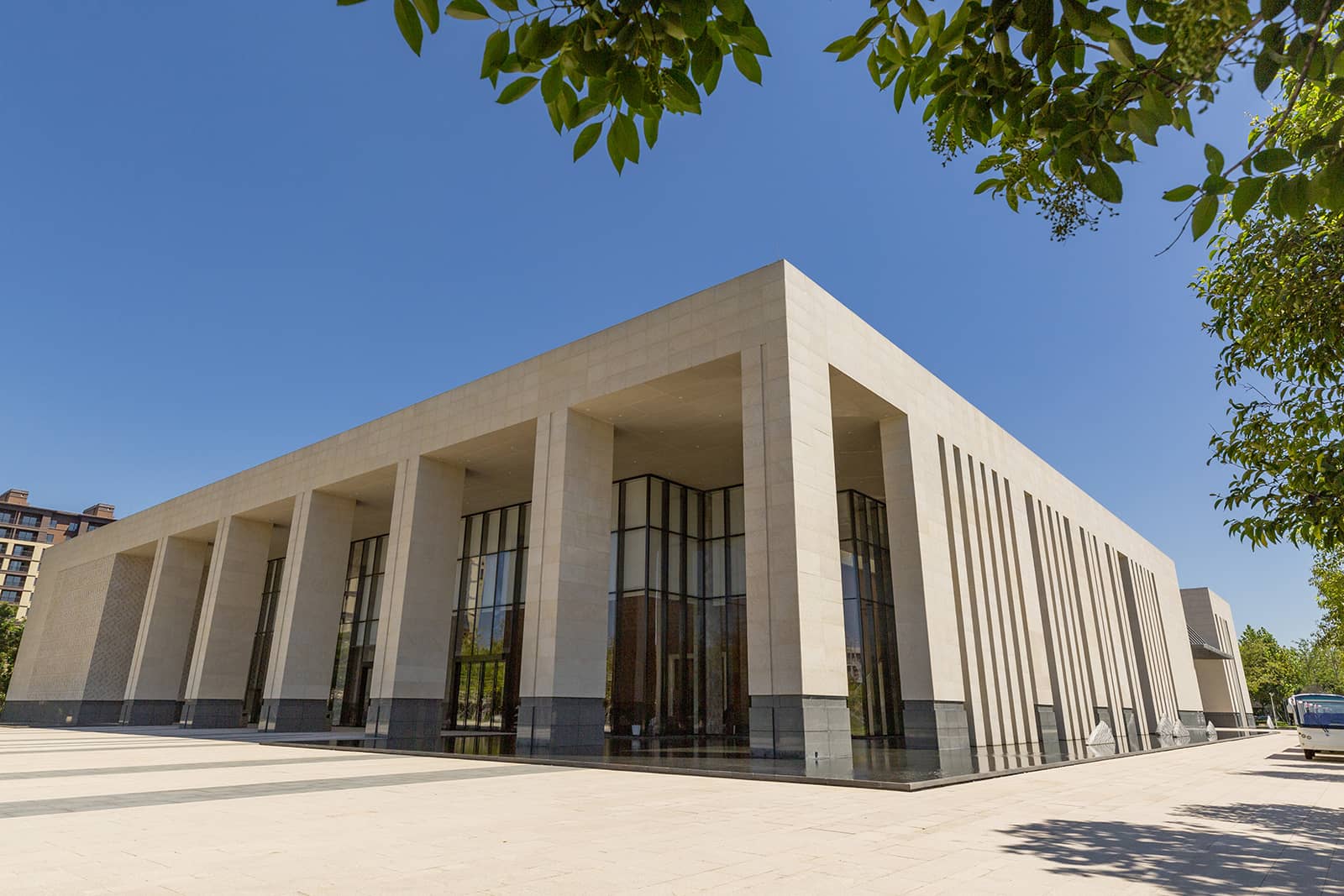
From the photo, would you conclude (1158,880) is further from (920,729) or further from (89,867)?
(920,729)

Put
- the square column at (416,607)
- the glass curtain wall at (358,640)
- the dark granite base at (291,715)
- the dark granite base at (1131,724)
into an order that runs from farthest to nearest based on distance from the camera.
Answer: the glass curtain wall at (358,640), the dark granite base at (1131,724), the dark granite base at (291,715), the square column at (416,607)

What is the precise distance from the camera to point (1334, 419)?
22.8 ft

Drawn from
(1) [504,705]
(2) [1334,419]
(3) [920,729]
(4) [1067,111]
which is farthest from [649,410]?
(4) [1067,111]

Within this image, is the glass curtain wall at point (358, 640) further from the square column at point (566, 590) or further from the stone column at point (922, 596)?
the stone column at point (922, 596)

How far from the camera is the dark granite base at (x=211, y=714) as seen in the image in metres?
32.1

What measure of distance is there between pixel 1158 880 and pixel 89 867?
8214 mm

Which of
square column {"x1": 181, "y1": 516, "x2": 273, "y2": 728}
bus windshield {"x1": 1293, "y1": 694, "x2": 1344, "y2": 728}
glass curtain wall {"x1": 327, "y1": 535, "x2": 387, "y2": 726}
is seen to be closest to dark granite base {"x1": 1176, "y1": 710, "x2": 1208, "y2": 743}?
bus windshield {"x1": 1293, "y1": 694, "x2": 1344, "y2": 728}

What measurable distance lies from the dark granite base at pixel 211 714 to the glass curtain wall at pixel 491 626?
10.2 meters

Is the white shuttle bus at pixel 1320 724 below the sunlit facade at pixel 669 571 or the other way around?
below

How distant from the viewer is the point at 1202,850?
6922mm

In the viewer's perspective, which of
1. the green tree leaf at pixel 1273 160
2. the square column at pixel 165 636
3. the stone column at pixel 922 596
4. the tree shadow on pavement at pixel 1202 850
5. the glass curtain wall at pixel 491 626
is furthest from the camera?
the square column at pixel 165 636

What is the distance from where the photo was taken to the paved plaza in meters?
5.48

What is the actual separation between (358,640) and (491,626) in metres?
10.3

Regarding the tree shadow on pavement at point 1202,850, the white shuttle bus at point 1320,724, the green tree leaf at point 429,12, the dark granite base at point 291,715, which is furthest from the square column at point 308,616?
the white shuttle bus at point 1320,724
